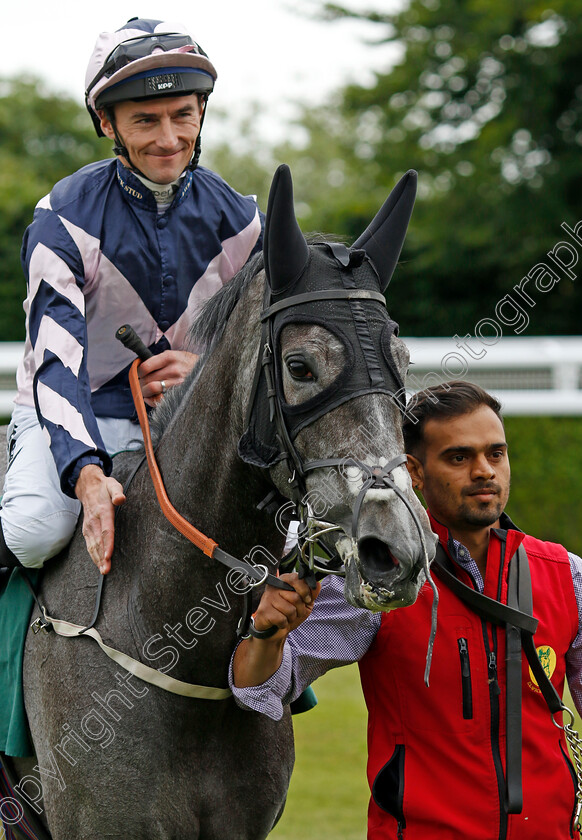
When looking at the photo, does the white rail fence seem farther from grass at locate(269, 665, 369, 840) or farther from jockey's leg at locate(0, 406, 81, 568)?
jockey's leg at locate(0, 406, 81, 568)

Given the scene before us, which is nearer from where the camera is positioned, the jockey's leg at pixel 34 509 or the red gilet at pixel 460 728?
the red gilet at pixel 460 728

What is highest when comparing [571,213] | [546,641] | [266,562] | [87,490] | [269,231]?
[571,213]

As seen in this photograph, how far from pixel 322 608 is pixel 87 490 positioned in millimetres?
700

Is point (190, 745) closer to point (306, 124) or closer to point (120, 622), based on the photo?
point (120, 622)

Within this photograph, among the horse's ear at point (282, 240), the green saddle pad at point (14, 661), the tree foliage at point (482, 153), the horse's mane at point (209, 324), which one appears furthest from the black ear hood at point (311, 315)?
the tree foliage at point (482, 153)

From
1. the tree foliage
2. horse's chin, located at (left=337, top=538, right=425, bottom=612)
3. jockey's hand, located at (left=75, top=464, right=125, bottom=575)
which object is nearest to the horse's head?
horse's chin, located at (left=337, top=538, right=425, bottom=612)

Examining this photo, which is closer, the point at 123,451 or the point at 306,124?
the point at 123,451

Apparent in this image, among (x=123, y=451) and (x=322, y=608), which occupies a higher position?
(x=123, y=451)

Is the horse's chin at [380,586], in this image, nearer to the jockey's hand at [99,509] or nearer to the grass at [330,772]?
the jockey's hand at [99,509]

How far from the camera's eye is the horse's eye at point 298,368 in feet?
7.11

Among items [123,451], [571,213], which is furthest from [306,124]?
[123,451]

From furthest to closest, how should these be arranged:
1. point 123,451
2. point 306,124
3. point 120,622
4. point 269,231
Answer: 1. point 306,124
2. point 123,451
3. point 120,622
4. point 269,231

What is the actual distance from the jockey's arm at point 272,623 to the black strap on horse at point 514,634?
50 centimetres

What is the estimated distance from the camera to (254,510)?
2.43 metres
